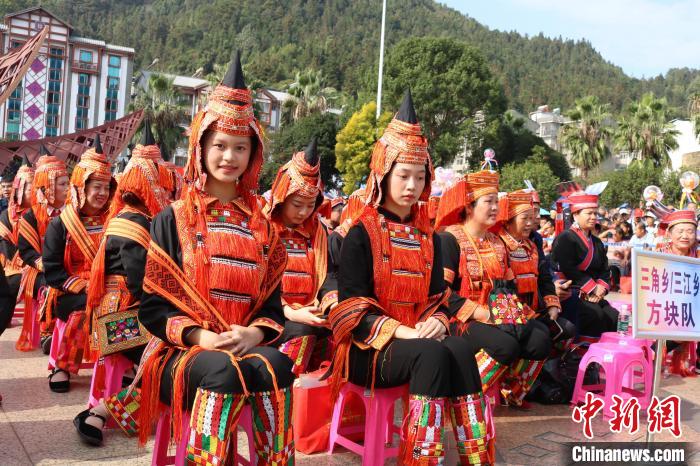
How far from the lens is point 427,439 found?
3.11m

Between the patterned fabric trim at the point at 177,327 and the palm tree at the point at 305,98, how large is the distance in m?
42.9

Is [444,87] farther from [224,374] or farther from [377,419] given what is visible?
[224,374]

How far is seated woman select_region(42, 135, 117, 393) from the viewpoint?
491cm

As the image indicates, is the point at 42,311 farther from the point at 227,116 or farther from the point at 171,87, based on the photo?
the point at 171,87

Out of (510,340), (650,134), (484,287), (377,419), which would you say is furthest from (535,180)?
(377,419)

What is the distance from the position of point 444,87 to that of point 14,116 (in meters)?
32.2

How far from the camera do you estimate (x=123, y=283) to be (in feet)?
14.2

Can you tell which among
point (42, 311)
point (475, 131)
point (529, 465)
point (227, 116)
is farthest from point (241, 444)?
point (475, 131)

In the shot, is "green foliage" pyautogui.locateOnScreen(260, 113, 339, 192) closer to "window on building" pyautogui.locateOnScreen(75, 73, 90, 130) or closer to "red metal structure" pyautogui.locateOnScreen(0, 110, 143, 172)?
"red metal structure" pyautogui.locateOnScreen(0, 110, 143, 172)

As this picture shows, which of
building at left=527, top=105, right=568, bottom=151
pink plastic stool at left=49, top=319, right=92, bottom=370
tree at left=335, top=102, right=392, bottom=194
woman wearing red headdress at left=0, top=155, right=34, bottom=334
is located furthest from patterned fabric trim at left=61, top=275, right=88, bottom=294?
building at left=527, top=105, right=568, bottom=151

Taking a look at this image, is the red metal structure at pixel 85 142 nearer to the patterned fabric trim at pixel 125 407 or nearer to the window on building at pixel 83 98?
the patterned fabric trim at pixel 125 407

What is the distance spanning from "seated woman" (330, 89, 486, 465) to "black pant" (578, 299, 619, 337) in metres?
2.73

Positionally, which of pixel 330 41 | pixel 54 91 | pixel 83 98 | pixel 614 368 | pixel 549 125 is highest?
pixel 330 41

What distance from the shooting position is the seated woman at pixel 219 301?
2.66m
